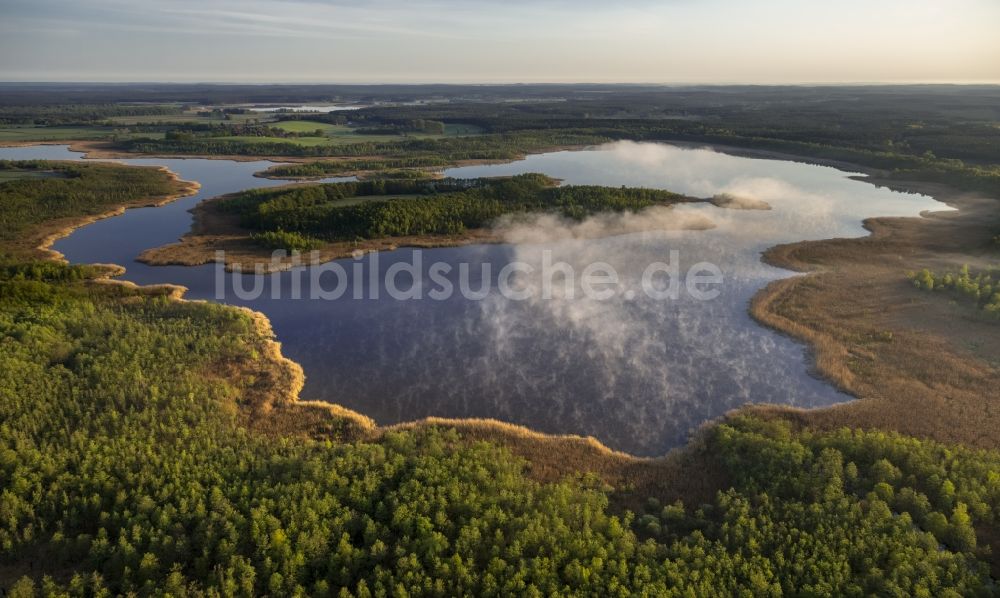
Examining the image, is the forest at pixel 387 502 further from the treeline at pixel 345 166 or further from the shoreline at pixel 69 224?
the treeline at pixel 345 166

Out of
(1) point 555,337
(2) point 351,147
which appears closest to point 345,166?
(2) point 351,147

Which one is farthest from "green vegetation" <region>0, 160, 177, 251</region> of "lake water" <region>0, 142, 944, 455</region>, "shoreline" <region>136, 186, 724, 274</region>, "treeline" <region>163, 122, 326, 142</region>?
"treeline" <region>163, 122, 326, 142</region>

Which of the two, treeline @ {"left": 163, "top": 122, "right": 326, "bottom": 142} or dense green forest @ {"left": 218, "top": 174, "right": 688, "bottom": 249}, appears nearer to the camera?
dense green forest @ {"left": 218, "top": 174, "right": 688, "bottom": 249}

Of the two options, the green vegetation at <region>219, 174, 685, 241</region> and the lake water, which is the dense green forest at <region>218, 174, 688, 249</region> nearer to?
the green vegetation at <region>219, 174, 685, 241</region>

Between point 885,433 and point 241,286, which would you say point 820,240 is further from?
point 241,286

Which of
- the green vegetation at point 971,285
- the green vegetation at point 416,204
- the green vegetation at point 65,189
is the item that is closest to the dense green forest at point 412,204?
the green vegetation at point 416,204

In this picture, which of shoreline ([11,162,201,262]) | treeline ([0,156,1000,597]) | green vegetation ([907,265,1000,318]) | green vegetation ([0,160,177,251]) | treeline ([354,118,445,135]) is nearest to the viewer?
treeline ([0,156,1000,597])

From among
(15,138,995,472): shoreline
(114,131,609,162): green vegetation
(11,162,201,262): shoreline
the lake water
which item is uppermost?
(114,131,609,162): green vegetation
